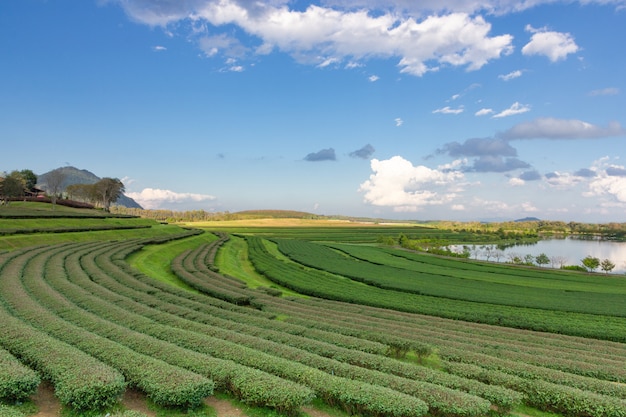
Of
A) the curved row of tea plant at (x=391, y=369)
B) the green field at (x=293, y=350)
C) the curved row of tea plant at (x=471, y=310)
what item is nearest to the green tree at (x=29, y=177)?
the green field at (x=293, y=350)

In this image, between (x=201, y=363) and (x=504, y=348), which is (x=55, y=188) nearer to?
(x=201, y=363)

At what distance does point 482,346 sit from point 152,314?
15874 millimetres

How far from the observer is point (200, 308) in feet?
65.0

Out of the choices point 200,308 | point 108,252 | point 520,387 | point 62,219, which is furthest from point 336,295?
point 62,219

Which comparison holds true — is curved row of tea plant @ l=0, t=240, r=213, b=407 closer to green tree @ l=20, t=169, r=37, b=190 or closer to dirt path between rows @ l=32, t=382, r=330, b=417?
dirt path between rows @ l=32, t=382, r=330, b=417

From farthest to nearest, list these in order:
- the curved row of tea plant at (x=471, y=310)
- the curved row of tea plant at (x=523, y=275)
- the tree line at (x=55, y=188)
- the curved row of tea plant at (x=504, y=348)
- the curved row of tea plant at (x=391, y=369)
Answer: the tree line at (x=55, y=188) < the curved row of tea plant at (x=523, y=275) < the curved row of tea plant at (x=471, y=310) < the curved row of tea plant at (x=504, y=348) < the curved row of tea plant at (x=391, y=369)

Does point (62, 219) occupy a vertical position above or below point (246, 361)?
above

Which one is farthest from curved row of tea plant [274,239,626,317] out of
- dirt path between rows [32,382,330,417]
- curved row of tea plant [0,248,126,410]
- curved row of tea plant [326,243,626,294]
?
curved row of tea plant [0,248,126,410]

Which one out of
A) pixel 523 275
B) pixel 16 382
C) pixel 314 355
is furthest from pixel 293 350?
pixel 523 275

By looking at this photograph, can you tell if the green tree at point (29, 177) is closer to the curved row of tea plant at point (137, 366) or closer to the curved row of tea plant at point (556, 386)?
the curved row of tea plant at point (137, 366)

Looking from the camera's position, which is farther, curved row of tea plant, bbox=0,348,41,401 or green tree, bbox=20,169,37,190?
green tree, bbox=20,169,37,190

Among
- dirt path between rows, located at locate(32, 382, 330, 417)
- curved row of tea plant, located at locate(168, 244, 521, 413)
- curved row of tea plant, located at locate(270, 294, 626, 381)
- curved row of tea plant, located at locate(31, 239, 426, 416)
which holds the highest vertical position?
curved row of tea plant, located at locate(31, 239, 426, 416)

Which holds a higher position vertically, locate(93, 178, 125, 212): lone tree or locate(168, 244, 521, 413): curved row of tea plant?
locate(93, 178, 125, 212): lone tree

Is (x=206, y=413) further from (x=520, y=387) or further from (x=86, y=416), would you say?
(x=520, y=387)
